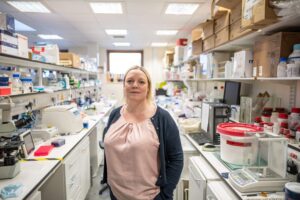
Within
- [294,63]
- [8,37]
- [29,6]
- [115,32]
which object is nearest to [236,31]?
[294,63]

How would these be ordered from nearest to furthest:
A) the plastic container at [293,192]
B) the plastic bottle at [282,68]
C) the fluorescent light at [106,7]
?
the plastic container at [293,192] < the plastic bottle at [282,68] < the fluorescent light at [106,7]

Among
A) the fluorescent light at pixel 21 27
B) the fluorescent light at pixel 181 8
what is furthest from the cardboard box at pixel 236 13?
the fluorescent light at pixel 21 27

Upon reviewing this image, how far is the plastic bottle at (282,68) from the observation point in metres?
1.37

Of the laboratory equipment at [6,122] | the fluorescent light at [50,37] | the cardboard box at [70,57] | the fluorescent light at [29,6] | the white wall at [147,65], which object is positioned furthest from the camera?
the white wall at [147,65]

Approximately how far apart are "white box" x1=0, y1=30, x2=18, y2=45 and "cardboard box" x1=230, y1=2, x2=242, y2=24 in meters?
2.02

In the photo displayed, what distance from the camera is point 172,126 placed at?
1.34 meters

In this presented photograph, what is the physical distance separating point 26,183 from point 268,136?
1.52 m

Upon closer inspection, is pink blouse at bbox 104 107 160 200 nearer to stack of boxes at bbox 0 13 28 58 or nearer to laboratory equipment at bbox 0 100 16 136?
laboratory equipment at bbox 0 100 16 136

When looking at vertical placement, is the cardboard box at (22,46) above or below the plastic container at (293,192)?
above

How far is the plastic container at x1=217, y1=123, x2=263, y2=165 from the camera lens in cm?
150

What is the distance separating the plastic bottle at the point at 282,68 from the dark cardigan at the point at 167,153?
0.76 metres

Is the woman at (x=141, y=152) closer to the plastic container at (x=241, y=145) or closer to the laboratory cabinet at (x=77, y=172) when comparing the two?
the plastic container at (x=241, y=145)

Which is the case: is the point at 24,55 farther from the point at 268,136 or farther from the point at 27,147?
the point at 268,136

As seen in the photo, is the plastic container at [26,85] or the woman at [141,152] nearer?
the woman at [141,152]
